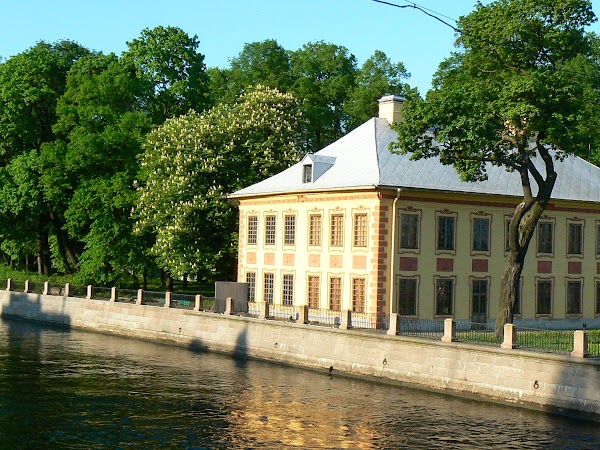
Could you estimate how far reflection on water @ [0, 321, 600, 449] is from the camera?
24.5 meters

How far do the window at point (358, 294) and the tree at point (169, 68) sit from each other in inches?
1022

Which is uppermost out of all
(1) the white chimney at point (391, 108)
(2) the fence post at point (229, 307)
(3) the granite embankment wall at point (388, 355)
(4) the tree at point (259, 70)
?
(4) the tree at point (259, 70)

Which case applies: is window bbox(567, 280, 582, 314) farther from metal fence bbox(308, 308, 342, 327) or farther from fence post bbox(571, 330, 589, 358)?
fence post bbox(571, 330, 589, 358)

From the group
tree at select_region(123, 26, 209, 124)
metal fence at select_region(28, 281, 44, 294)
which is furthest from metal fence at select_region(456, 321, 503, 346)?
tree at select_region(123, 26, 209, 124)

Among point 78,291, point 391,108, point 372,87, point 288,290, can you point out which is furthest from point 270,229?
point 372,87

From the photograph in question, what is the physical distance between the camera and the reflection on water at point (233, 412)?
80.4 feet

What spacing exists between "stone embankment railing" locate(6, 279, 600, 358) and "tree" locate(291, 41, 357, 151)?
2473 cm

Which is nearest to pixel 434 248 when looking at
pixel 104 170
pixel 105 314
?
pixel 105 314

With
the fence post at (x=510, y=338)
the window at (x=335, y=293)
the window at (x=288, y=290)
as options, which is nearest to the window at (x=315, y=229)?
the window at (x=335, y=293)

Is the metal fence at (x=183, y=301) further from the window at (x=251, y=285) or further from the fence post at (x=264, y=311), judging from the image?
the fence post at (x=264, y=311)

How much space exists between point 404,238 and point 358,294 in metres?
3.04

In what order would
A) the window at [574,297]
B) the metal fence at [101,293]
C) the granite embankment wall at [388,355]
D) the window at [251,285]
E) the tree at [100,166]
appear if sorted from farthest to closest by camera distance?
the tree at [100,166], the metal fence at [101,293], the window at [251,285], the window at [574,297], the granite embankment wall at [388,355]

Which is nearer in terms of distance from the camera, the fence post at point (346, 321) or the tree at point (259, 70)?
the fence post at point (346, 321)

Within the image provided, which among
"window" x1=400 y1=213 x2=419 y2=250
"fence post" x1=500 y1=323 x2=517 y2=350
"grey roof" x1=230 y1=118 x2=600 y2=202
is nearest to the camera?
"fence post" x1=500 y1=323 x2=517 y2=350
